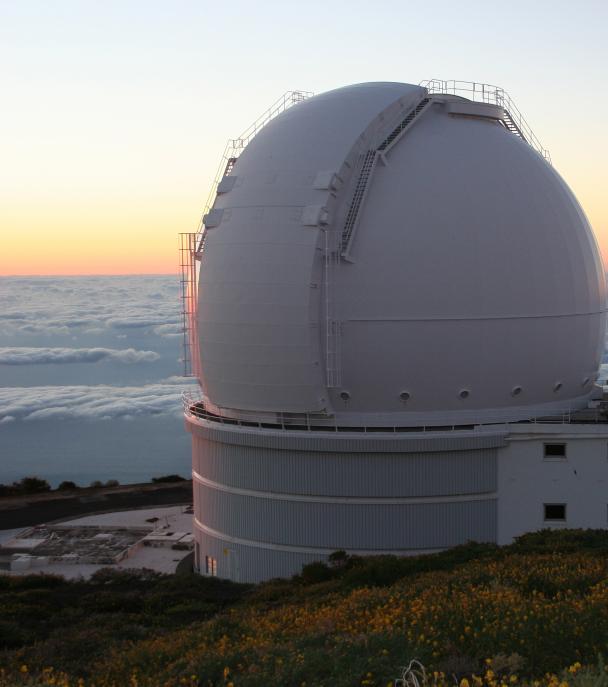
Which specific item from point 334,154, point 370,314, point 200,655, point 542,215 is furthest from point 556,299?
point 200,655

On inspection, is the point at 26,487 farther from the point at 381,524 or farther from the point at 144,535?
the point at 381,524

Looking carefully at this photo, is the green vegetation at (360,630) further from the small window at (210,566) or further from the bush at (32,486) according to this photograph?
the bush at (32,486)

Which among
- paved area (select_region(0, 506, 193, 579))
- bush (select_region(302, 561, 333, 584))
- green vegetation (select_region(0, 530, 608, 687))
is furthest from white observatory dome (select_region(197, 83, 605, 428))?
paved area (select_region(0, 506, 193, 579))

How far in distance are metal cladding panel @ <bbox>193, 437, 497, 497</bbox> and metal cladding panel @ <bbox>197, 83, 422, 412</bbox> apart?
1322 millimetres

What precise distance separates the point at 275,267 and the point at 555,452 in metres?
7.97

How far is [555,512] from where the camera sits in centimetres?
2288

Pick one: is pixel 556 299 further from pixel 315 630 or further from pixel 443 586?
pixel 315 630

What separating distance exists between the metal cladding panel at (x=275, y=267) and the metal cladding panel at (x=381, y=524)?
8.31 ft

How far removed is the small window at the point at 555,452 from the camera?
894 inches

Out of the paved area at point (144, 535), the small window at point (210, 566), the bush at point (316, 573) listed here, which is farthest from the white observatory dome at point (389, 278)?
the paved area at point (144, 535)

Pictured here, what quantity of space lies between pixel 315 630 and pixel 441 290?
12.6 metres

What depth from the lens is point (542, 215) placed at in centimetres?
2361

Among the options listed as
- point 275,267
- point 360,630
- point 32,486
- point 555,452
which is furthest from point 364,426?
point 32,486

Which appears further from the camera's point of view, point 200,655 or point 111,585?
point 111,585
